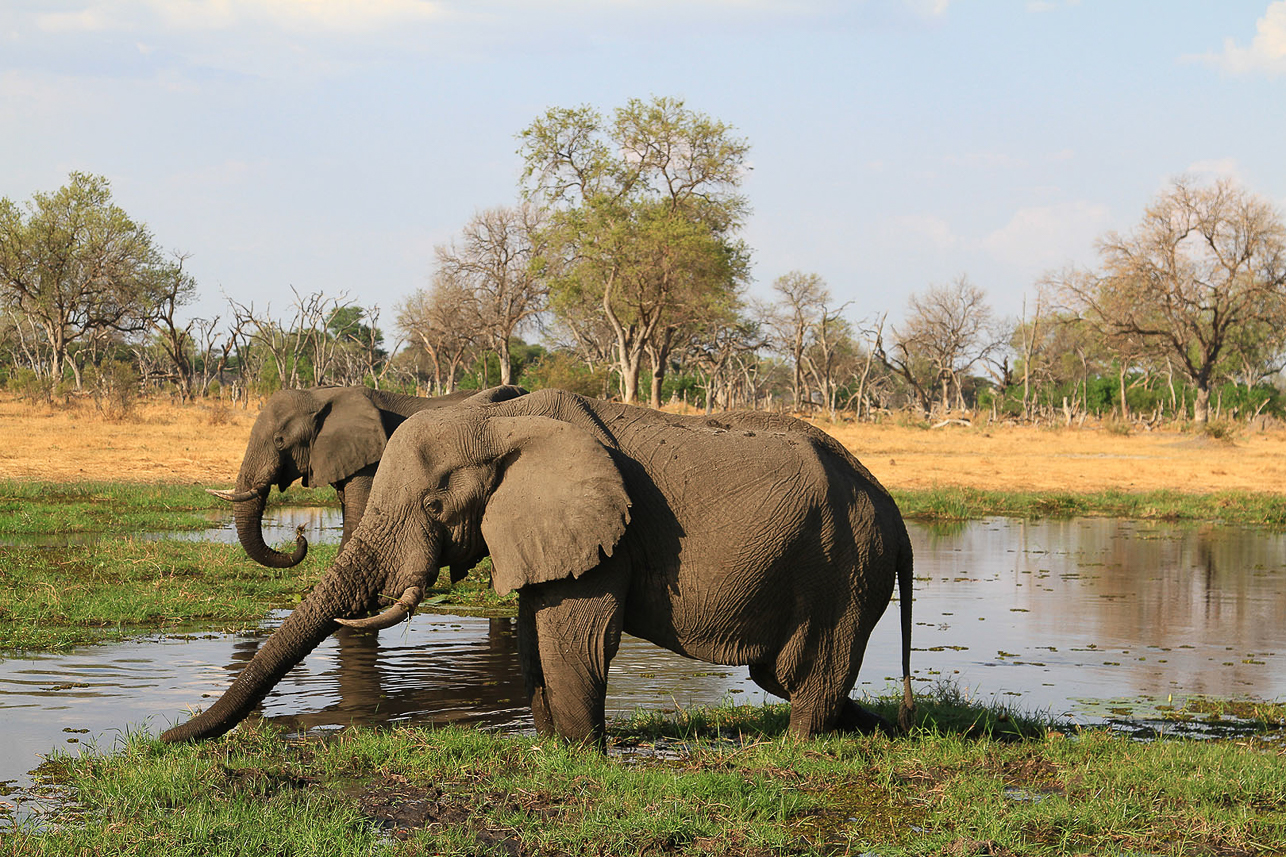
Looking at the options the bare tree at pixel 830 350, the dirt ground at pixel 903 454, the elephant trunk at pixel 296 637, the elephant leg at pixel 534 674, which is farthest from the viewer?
the bare tree at pixel 830 350

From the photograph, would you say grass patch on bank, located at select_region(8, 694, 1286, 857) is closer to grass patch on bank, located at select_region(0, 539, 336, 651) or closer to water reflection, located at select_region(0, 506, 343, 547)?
grass patch on bank, located at select_region(0, 539, 336, 651)

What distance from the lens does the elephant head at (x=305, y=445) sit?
408 inches

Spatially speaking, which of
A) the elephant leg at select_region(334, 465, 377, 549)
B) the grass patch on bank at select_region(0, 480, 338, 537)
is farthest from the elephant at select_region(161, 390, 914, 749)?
the grass patch on bank at select_region(0, 480, 338, 537)

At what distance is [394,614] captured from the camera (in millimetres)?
5438

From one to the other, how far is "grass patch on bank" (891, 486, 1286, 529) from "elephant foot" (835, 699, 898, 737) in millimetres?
12506

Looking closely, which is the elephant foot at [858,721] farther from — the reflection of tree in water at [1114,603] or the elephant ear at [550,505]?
the reflection of tree in water at [1114,603]

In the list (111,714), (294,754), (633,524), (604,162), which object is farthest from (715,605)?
(604,162)

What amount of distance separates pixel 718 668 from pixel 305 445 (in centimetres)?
430

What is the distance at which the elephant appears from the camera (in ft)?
18.0

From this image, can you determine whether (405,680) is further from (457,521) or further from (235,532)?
(235,532)

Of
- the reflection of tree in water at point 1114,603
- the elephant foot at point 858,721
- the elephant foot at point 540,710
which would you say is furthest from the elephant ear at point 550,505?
the reflection of tree in water at point 1114,603

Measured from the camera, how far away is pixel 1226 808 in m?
5.12

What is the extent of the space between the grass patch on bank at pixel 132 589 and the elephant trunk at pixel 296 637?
3.15 m

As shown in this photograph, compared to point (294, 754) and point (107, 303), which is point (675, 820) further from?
point (107, 303)
